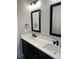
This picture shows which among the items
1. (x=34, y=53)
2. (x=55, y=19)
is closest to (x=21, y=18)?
(x=34, y=53)

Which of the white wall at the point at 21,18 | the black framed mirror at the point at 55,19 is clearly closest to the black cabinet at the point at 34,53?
the black framed mirror at the point at 55,19

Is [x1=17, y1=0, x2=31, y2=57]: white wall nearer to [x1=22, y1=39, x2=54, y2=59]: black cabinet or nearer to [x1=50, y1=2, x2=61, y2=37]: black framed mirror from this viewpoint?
[x1=22, y1=39, x2=54, y2=59]: black cabinet

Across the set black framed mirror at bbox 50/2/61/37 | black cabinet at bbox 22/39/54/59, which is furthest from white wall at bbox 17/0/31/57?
black framed mirror at bbox 50/2/61/37

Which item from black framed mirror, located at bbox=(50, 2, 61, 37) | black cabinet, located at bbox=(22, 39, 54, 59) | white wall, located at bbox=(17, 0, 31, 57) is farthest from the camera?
white wall, located at bbox=(17, 0, 31, 57)

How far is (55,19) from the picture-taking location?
2428 mm

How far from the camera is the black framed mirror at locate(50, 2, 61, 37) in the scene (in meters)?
2.30

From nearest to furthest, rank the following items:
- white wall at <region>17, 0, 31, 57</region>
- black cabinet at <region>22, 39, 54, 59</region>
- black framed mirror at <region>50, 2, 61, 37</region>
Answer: black cabinet at <region>22, 39, 54, 59</region>, black framed mirror at <region>50, 2, 61, 37</region>, white wall at <region>17, 0, 31, 57</region>

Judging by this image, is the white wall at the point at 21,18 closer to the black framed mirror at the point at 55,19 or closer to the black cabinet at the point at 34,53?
the black cabinet at the point at 34,53

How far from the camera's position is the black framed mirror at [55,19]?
2.30 metres

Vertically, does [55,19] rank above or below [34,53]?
above

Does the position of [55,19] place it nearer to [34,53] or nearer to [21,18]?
[34,53]

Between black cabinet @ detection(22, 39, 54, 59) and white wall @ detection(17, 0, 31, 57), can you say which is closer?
black cabinet @ detection(22, 39, 54, 59)
